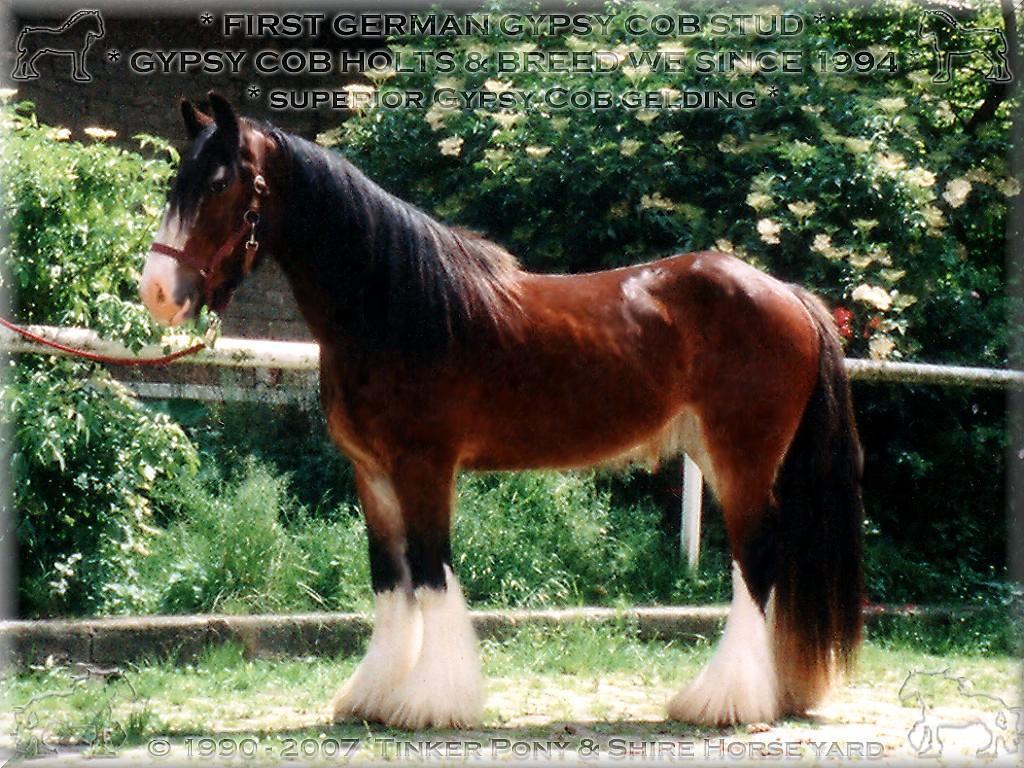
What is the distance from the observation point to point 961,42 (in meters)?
9.58

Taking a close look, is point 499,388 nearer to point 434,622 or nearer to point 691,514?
point 434,622

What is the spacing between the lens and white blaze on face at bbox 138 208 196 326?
399 cm

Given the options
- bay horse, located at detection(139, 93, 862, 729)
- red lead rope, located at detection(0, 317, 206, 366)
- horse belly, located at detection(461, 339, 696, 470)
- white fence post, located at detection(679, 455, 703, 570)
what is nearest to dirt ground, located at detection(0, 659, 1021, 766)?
bay horse, located at detection(139, 93, 862, 729)

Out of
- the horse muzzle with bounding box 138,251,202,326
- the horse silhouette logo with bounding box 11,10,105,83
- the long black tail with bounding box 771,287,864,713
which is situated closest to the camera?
the horse muzzle with bounding box 138,251,202,326

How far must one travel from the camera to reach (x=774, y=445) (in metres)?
4.86

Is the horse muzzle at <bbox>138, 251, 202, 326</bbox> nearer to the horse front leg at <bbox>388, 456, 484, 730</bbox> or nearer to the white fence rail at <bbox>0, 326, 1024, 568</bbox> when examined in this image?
the horse front leg at <bbox>388, 456, 484, 730</bbox>

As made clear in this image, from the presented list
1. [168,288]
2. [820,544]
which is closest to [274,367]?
[168,288]

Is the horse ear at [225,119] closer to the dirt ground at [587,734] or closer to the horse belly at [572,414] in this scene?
the horse belly at [572,414]

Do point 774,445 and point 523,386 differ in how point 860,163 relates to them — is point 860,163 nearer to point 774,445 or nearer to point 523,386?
point 774,445

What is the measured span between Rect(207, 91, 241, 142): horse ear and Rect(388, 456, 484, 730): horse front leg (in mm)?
1276

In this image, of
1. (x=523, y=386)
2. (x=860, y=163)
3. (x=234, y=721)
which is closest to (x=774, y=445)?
(x=523, y=386)

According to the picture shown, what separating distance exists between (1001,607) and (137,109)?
278 inches

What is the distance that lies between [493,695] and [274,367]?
2.37 m

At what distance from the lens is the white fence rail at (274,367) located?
531 cm
